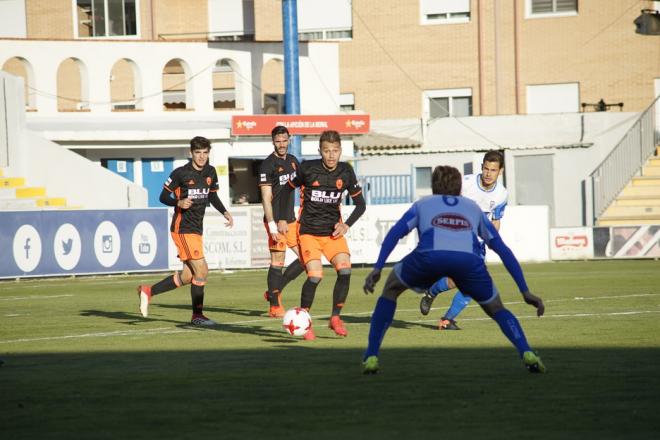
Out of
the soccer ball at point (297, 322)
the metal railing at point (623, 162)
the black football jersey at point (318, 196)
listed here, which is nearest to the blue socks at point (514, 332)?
the soccer ball at point (297, 322)

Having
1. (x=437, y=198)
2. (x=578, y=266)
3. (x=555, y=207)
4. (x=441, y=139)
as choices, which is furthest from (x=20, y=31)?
(x=437, y=198)

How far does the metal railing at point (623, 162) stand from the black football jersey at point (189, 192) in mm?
25729

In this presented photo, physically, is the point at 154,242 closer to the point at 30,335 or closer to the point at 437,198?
the point at 30,335

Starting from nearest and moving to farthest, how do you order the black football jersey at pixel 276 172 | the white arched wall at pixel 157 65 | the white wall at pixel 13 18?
the black football jersey at pixel 276 172 → the white arched wall at pixel 157 65 → the white wall at pixel 13 18

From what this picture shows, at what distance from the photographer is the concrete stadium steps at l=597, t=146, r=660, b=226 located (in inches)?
1470

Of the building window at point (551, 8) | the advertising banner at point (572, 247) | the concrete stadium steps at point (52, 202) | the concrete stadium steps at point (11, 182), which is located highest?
the building window at point (551, 8)

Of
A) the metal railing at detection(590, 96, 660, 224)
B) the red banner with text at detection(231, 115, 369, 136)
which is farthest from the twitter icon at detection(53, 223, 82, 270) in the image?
the metal railing at detection(590, 96, 660, 224)

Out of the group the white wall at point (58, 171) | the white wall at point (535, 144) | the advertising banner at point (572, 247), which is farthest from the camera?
the white wall at point (535, 144)

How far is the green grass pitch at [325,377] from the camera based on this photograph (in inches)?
292

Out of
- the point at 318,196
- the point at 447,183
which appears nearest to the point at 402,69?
the point at 318,196

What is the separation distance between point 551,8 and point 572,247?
19011 mm

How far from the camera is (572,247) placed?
31.9 m

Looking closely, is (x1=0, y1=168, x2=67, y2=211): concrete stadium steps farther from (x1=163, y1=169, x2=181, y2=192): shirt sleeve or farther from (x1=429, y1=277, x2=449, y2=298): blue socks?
(x1=429, y1=277, x2=449, y2=298): blue socks

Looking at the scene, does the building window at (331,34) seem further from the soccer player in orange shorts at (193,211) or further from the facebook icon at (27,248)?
the soccer player in orange shorts at (193,211)
